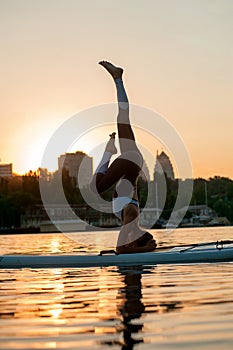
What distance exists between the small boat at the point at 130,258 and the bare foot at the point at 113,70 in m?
3.76

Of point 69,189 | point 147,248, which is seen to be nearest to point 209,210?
point 69,189


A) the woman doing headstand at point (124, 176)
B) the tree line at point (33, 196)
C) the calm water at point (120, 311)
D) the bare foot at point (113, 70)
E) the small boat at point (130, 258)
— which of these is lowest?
the calm water at point (120, 311)

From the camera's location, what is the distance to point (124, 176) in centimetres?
1503

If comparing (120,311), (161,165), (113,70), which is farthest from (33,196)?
(120,311)

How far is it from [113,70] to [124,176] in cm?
225

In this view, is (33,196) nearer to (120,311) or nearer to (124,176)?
(124,176)

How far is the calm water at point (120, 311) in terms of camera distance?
6.41 metres

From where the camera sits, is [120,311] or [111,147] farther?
[111,147]

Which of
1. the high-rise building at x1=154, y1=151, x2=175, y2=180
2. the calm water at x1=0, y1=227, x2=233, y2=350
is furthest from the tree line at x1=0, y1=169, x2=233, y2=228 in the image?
the calm water at x1=0, y1=227, x2=233, y2=350

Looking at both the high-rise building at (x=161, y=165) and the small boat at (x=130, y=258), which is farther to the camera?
the high-rise building at (x=161, y=165)

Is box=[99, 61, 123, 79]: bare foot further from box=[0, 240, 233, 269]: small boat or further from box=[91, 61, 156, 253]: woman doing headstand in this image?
box=[0, 240, 233, 269]: small boat

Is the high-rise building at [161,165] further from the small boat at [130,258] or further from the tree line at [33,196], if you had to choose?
the tree line at [33,196]

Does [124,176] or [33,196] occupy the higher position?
[33,196]

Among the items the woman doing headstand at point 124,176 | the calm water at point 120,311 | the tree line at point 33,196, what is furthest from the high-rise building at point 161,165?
the tree line at point 33,196
